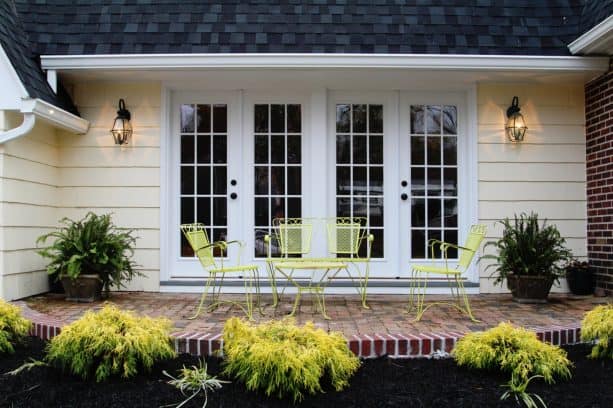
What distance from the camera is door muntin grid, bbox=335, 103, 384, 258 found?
5766 mm

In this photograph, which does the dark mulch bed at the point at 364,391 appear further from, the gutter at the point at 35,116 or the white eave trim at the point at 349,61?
the white eave trim at the point at 349,61

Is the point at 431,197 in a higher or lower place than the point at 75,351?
higher

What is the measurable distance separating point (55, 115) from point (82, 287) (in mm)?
1560

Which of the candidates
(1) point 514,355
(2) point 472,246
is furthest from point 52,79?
(1) point 514,355

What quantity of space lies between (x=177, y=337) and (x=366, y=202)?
290 centimetres

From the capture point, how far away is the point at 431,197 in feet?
19.0

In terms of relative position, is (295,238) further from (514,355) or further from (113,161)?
(514,355)

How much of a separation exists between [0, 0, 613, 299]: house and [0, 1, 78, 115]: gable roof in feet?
0.15

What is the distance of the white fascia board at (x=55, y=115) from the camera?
465 centimetres

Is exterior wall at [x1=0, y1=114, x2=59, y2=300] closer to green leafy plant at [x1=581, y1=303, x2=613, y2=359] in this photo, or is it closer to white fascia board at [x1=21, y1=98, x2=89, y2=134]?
white fascia board at [x1=21, y1=98, x2=89, y2=134]

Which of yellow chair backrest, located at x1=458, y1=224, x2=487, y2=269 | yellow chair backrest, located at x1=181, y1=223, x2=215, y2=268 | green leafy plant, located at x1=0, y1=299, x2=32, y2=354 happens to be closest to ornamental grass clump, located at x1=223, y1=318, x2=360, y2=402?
green leafy plant, located at x1=0, y1=299, x2=32, y2=354

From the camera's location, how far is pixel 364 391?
281 cm

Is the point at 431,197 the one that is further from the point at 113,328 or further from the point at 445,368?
the point at 113,328

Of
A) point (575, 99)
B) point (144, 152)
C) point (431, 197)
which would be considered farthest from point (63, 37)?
point (575, 99)
